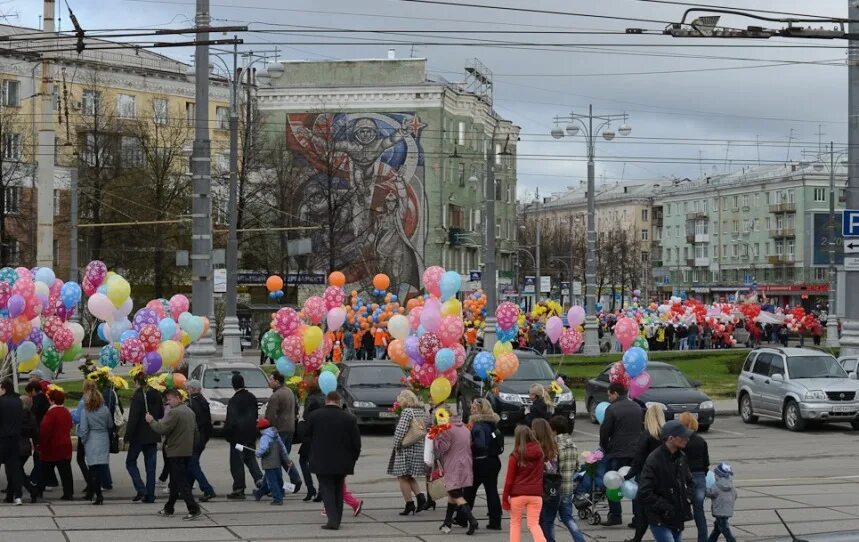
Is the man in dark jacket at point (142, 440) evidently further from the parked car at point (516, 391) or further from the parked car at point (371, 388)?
the parked car at point (516, 391)

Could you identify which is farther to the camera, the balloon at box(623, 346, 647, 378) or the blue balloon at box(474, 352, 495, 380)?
the blue balloon at box(474, 352, 495, 380)

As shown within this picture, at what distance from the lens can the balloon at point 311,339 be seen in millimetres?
23906

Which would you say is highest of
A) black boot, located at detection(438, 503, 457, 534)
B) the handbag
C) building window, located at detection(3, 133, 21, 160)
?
building window, located at detection(3, 133, 21, 160)

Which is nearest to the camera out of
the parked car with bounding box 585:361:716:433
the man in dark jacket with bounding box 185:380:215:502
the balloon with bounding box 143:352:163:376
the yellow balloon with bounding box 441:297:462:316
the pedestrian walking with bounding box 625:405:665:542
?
the pedestrian walking with bounding box 625:405:665:542

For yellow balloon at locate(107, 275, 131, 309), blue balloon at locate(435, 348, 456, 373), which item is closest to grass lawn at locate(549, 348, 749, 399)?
blue balloon at locate(435, 348, 456, 373)

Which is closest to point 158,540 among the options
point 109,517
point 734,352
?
point 109,517

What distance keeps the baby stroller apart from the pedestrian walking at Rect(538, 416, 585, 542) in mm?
1506

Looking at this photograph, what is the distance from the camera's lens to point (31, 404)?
58.4 feet

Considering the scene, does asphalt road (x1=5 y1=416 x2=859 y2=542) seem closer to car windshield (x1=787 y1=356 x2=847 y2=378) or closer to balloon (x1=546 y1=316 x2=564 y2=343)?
car windshield (x1=787 y1=356 x2=847 y2=378)

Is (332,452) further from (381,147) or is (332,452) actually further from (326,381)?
(381,147)

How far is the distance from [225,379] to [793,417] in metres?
11.7

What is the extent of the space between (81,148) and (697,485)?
164 feet

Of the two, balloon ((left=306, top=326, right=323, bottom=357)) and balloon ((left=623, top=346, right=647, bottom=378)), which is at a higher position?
balloon ((left=306, top=326, right=323, bottom=357))

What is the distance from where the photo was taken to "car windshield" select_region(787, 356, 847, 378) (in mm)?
27547
